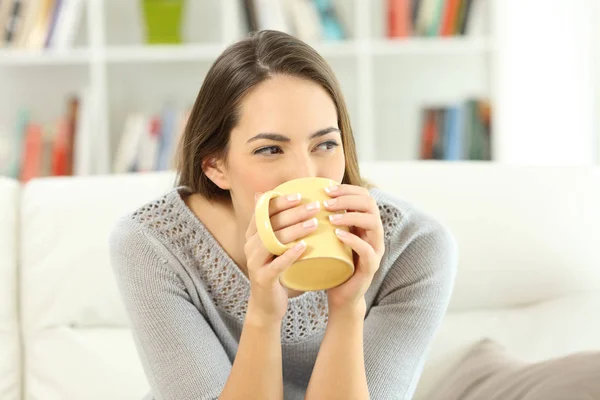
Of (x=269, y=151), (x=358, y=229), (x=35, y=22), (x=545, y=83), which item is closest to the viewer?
(x=358, y=229)

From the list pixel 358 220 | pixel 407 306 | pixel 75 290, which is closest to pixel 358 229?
pixel 358 220

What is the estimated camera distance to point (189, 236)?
146cm

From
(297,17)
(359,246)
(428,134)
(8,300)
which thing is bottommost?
(428,134)

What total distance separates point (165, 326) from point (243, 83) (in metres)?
0.40

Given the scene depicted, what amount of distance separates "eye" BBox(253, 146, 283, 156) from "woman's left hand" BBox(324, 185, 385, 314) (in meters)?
0.19

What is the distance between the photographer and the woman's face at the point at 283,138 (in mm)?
1212

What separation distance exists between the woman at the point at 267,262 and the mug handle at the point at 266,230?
1 cm

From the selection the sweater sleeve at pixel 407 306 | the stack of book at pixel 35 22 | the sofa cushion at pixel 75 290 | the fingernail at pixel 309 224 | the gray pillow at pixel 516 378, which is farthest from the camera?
the stack of book at pixel 35 22

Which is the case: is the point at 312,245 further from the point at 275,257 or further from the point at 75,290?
the point at 75,290

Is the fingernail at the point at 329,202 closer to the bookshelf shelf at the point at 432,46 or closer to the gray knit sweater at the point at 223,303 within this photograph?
the gray knit sweater at the point at 223,303

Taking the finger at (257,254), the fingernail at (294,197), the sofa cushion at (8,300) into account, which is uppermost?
the fingernail at (294,197)

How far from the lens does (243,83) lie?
1.32 m

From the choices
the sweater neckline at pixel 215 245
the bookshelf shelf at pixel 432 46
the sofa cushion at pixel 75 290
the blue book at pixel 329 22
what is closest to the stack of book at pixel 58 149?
the blue book at pixel 329 22

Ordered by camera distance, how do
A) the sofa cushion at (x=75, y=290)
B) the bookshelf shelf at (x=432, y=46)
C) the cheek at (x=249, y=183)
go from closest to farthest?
the cheek at (x=249, y=183) < the sofa cushion at (x=75, y=290) < the bookshelf shelf at (x=432, y=46)
